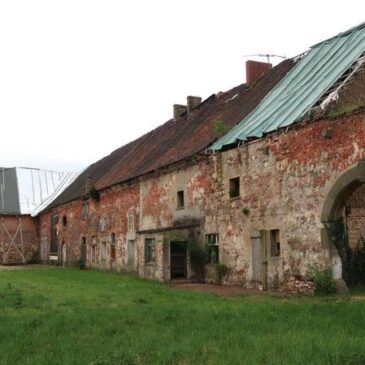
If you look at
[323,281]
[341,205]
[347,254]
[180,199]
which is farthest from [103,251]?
[341,205]

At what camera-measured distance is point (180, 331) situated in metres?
8.38

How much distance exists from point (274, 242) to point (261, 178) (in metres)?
2.11

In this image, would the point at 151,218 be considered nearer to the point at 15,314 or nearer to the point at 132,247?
the point at 132,247

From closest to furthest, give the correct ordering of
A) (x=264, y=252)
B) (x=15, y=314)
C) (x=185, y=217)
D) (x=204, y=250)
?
(x=15, y=314) < (x=264, y=252) < (x=204, y=250) < (x=185, y=217)

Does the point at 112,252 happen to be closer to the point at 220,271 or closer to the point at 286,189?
the point at 220,271

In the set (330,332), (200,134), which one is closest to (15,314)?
(330,332)

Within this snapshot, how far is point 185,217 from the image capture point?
21141 millimetres

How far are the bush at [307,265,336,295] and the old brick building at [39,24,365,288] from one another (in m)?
0.24

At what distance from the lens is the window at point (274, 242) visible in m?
16.2

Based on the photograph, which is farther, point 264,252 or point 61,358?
point 264,252

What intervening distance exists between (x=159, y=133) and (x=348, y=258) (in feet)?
61.0

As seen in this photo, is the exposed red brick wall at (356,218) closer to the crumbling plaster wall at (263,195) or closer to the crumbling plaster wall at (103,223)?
the crumbling plaster wall at (263,195)

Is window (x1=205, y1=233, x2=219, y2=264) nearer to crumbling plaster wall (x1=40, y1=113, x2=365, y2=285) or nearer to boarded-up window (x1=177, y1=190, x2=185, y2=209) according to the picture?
crumbling plaster wall (x1=40, y1=113, x2=365, y2=285)

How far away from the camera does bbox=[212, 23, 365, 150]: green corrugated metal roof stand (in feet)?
53.7
